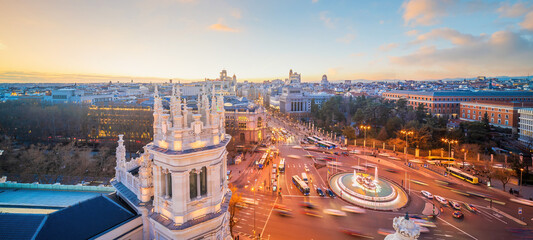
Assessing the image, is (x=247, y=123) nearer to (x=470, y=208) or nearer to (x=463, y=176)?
(x=463, y=176)

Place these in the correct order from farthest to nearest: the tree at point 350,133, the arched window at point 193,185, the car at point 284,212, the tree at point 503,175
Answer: the tree at point 350,133, the tree at point 503,175, the car at point 284,212, the arched window at point 193,185

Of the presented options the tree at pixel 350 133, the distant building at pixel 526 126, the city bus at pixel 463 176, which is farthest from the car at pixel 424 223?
the distant building at pixel 526 126

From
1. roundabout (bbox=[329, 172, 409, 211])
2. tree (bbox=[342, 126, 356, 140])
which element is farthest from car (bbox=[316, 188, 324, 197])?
tree (bbox=[342, 126, 356, 140])

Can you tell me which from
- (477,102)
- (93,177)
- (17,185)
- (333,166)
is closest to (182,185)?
(17,185)

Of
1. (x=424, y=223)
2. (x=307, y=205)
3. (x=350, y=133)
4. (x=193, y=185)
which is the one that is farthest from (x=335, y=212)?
(x=350, y=133)

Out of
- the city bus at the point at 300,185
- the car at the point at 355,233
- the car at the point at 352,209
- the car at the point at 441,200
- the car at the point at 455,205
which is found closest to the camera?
the car at the point at 355,233

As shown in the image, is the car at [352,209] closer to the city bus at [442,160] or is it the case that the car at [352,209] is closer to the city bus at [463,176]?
the city bus at [463,176]
